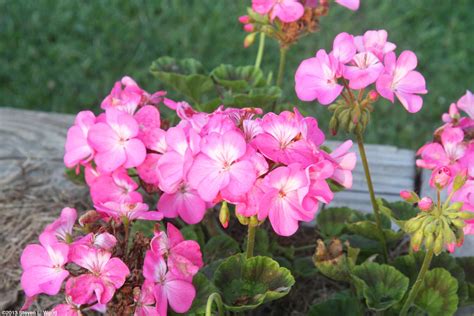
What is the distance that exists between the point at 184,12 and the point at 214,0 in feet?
0.49

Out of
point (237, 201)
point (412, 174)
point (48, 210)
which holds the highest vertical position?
point (237, 201)

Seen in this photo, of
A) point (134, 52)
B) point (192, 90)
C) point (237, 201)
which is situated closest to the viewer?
point (237, 201)

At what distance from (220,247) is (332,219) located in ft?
0.87

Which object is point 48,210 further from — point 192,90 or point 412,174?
point 412,174

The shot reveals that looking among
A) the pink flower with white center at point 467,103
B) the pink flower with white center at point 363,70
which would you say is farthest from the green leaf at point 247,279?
the pink flower with white center at point 467,103

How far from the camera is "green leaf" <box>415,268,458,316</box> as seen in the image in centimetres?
139

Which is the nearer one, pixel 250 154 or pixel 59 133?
pixel 250 154

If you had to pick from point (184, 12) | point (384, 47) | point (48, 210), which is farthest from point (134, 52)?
point (384, 47)

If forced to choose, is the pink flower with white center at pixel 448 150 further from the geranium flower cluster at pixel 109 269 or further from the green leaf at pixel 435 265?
the geranium flower cluster at pixel 109 269

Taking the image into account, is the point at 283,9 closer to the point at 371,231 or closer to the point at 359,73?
the point at 359,73

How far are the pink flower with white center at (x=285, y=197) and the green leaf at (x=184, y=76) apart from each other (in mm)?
626

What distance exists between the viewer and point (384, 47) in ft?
4.38

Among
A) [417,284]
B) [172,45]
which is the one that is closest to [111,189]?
[417,284]

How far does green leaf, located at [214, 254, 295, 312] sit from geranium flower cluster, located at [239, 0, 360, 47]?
521 millimetres
